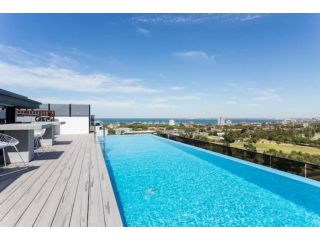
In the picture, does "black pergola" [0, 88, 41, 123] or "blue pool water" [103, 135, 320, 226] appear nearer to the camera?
"blue pool water" [103, 135, 320, 226]

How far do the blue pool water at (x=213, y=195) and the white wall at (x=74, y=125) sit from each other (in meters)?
8.22

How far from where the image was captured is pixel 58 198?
3105 mm

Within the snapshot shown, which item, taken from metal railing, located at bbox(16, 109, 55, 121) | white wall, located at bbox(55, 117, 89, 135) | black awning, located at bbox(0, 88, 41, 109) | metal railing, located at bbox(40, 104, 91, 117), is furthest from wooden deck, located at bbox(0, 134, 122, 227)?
metal railing, located at bbox(40, 104, 91, 117)

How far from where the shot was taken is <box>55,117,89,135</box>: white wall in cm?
1462

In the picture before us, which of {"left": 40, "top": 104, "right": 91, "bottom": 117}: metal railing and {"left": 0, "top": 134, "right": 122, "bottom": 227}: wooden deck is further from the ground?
{"left": 40, "top": 104, "right": 91, "bottom": 117}: metal railing

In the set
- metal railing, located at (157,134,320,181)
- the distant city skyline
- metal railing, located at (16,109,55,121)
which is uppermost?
the distant city skyline

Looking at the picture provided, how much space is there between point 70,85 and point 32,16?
7.73m

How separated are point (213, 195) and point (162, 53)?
1200 cm

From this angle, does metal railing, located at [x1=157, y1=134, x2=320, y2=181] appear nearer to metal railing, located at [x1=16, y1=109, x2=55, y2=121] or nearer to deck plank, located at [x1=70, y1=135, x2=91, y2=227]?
deck plank, located at [x1=70, y1=135, x2=91, y2=227]

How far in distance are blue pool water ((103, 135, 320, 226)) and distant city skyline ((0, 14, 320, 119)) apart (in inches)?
219

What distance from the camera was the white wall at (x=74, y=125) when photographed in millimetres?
14625

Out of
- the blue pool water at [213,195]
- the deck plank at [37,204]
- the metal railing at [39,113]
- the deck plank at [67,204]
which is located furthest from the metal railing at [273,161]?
the metal railing at [39,113]
